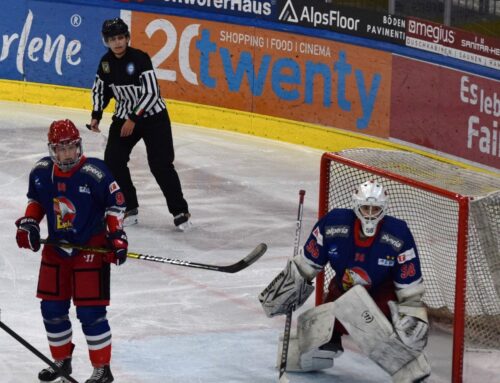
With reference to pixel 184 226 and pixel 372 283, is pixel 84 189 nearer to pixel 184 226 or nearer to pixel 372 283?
pixel 372 283

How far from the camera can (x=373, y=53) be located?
11.5 meters

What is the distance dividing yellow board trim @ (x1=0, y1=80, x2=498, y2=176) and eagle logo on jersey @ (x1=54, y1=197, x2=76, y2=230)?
18.9 ft

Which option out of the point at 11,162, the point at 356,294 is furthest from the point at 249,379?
the point at 11,162

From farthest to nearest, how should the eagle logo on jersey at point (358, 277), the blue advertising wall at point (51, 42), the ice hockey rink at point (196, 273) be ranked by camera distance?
the blue advertising wall at point (51, 42) → the ice hockey rink at point (196, 273) → the eagle logo on jersey at point (358, 277)

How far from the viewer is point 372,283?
20.3ft

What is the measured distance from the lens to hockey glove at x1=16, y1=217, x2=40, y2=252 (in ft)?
19.3

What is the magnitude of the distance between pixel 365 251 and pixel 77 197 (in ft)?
4.28

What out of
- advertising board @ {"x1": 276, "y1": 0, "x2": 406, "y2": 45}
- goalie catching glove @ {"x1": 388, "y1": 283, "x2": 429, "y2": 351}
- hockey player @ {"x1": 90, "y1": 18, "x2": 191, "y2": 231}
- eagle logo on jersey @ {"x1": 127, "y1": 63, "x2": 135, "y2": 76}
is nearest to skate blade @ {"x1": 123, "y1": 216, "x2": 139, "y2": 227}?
hockey player @ {"x1": 90, "y1": 18, "x2": 191, "y2": 231}

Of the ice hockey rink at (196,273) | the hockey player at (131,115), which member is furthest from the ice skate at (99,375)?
the hockey player at (131,115)

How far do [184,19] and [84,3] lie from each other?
96 centimetres

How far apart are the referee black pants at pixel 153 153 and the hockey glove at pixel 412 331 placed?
10.8 feet

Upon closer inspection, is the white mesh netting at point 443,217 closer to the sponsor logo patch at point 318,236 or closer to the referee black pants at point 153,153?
the sponsor logo patch at point 318,236

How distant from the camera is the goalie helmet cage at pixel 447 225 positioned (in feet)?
20.7

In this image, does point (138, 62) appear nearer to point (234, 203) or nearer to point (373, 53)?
point (234, 203)
